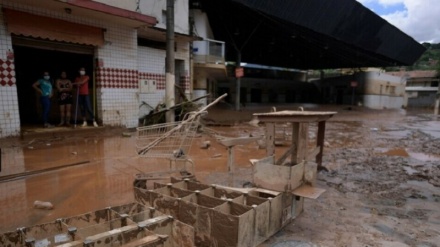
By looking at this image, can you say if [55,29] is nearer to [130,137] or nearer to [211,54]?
[130,137]

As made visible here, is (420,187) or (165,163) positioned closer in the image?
(420,187)

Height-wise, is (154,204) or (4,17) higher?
(4,17)

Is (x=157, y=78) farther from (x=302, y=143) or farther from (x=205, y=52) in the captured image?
(x=302, y=143)

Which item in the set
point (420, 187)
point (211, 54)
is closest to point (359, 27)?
point (211, 54)

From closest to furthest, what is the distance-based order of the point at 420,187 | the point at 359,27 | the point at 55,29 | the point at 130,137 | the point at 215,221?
1. the point at 215,221
2. the point at 420,187
3. the point at 55,29
4. the point at 130,137
5. the point at 359,27

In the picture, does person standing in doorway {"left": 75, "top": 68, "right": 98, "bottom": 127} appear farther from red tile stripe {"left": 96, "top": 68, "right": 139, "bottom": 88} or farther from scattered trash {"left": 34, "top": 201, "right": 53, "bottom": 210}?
scattered trash {"left": 34, "top": 201, "right": 53, "bottom": 210}

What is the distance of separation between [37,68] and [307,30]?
16.6 meters

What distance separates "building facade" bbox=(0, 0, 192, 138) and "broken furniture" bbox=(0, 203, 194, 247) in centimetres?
639

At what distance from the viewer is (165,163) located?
6.26m

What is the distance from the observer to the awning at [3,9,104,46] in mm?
7363

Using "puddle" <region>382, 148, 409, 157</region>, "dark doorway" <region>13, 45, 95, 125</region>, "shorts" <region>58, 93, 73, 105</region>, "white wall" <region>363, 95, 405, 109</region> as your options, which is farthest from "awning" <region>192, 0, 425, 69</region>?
"puddle" <region>382, 148, 409, 157</region>

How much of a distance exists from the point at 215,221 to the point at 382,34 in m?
27.9

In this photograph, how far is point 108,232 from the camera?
2322mm

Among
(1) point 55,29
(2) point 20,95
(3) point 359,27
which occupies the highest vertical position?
(3) point 359,27
